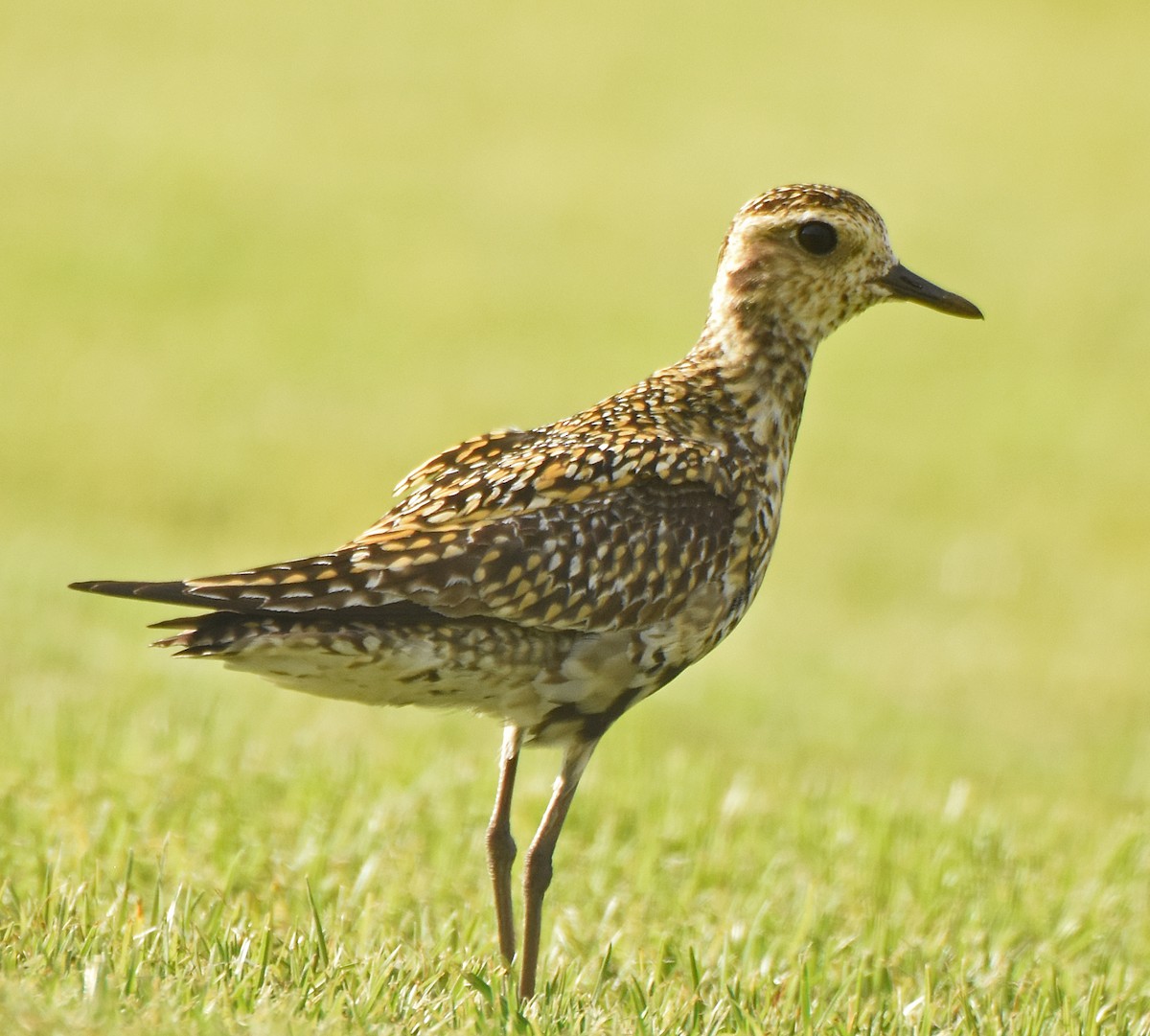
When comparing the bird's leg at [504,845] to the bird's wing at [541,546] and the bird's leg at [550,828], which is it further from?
the bird's wing at [541,546]

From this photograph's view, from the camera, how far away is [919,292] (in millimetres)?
7094

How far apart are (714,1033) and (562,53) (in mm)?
26778

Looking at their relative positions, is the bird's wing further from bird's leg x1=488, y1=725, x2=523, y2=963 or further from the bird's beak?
the bird's beak

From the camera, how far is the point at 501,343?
23.6m

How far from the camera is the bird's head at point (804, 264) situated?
22.6ft

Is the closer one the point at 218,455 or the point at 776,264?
the point at 776,264

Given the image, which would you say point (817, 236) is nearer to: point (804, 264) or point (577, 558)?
point (804, 264)

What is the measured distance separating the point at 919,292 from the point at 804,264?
0.48 metres

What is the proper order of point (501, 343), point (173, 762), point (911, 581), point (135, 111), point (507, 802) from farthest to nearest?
point (135, 111) → point (501, 343) → point (911, 581) → point (173, 762) → point (507, 802)

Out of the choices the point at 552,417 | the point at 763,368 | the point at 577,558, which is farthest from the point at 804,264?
the point at 552,417

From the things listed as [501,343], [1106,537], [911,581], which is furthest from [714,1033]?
[501,343]

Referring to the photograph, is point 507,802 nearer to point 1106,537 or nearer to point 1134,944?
point 1134,944

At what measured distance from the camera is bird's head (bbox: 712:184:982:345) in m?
6.90

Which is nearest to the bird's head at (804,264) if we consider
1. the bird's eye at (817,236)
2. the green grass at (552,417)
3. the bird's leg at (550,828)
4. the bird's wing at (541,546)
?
the bird's eye at (817,236)
